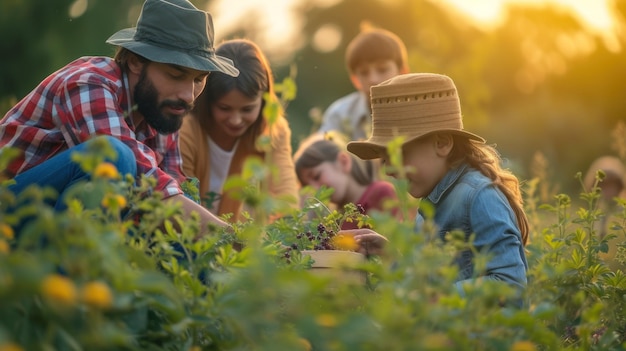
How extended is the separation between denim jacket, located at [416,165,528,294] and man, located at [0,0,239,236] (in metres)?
0.88

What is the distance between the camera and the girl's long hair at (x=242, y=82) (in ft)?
17.4

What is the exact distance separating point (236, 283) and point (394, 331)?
32cm

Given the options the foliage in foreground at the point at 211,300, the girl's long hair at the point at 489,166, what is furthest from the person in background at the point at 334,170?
the foliage in foreground at the point at 211,300

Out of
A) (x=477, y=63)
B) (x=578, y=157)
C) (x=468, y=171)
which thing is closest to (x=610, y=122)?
(x=578, y=157)

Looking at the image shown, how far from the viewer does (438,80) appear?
3.62m

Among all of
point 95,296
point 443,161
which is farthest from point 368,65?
point 95,296

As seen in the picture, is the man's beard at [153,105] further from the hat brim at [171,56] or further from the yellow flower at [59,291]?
the yellow flower at [59,291]

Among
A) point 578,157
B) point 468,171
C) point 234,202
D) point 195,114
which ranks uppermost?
point 468,171

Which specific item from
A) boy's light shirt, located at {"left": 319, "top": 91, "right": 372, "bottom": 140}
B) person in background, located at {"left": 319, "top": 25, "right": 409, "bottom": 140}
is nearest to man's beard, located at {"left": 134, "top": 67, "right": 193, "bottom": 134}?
person in background, located at {"left": 319, "top": 25, "right": 409, "bottom": 140}

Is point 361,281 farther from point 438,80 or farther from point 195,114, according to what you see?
point 195,114

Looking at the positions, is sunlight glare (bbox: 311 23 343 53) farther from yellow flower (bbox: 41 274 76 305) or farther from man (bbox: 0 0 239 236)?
yellow flower (bbox: 41 274 76 305)

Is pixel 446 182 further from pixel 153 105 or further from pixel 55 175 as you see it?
pixel 55 175

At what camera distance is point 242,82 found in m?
5.29

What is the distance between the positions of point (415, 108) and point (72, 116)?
1313 mm
